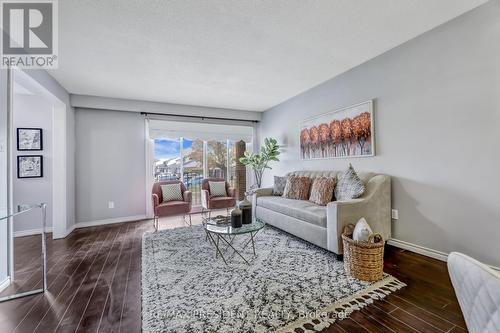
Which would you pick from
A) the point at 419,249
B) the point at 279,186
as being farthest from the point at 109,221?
the point at 419,249

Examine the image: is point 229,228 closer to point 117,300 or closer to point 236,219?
point 236,219

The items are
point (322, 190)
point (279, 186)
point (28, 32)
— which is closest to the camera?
point (28, 32)

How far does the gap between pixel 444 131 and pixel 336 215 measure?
4.80 ft

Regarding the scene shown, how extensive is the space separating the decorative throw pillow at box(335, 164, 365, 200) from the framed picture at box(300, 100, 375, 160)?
50cm

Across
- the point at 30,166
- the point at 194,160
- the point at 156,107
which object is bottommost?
the point at 30,166

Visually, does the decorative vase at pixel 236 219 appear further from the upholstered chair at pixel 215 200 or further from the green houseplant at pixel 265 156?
the green houseplant at pixel 265 156

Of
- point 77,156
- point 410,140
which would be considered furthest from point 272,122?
point 77,156

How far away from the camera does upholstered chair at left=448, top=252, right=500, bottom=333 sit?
20.0 inches

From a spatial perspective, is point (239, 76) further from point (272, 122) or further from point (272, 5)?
point (272, 122)

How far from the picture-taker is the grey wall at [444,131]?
6.69ft

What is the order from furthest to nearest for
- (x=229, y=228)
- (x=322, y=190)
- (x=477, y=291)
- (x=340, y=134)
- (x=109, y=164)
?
(x=109, y=164) → (x=340, y=134) → (x=322, y=190) → (x=229, y=228) → (x=477, y=291)

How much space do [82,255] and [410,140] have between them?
429cm

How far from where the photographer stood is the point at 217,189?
4.54 meters

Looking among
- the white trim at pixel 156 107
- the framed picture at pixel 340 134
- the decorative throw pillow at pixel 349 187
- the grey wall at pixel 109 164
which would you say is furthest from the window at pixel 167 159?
the decorative throw pillow at pixel 349 187
